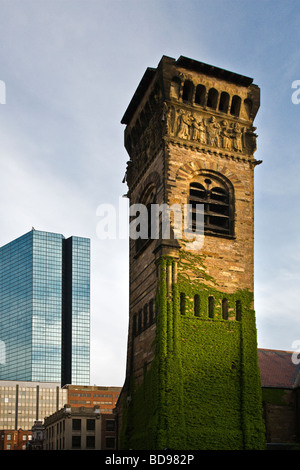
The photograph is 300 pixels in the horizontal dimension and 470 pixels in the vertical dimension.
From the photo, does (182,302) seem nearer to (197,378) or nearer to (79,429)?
(197,378)

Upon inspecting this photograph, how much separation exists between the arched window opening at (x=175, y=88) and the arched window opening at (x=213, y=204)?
274 inches

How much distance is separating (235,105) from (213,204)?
898 cm

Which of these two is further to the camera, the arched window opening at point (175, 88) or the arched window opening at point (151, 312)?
the arched window opening at point (175, 88)

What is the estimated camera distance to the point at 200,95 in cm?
4950

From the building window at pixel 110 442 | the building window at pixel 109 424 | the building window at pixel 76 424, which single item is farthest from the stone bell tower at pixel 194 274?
the building window at pixel 109 424

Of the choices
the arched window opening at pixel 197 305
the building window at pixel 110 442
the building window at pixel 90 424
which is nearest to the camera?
the arched window opening at pixel 197 305

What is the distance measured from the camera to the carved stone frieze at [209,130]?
47.6 m

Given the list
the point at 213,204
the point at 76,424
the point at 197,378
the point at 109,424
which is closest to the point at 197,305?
the point at 197,378

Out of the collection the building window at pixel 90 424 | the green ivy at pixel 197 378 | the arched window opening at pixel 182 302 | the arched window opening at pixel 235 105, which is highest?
the arched window opening at pixel 235 105

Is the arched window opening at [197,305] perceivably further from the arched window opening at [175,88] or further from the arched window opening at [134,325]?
the arched window opening at [175,88]

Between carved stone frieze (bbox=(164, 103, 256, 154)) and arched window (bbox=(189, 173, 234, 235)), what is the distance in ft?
10.6

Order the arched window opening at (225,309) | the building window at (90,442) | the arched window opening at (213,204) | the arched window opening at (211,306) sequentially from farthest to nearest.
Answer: the building window at (90,442) → the arched window opening at (213,204) → the arched window opening at (225,309) → the arched window opening at (211,306)
